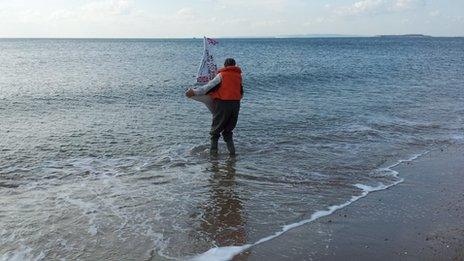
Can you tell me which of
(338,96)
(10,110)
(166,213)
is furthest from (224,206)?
(338,96)

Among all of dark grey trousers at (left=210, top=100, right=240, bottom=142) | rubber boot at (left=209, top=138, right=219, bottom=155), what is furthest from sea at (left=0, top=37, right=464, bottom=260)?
dark grey trousers at (left=210, top=100, right=240, bottom=142)

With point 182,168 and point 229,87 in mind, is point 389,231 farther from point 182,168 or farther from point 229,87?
point 229,87

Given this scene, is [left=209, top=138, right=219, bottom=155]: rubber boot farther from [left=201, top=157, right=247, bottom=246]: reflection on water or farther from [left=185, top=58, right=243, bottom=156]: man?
[left=201, top=157, right=247, bottom=246]: reflection on water

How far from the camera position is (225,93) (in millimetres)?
11211

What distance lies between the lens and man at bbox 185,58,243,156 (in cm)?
1107

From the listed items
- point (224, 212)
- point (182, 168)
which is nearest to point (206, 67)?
point (182, 168)

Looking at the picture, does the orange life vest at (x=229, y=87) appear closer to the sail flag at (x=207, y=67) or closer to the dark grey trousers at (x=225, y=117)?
the dark grey trousers at (x=225, y=117)

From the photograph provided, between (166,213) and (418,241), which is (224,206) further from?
(418,241)

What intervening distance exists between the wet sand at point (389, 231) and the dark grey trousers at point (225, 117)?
3955 mm

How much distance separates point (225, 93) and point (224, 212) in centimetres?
398

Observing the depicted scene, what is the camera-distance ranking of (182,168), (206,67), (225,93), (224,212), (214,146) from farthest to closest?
(206,67), (214,146), (225,93), (182,168), (224,212)

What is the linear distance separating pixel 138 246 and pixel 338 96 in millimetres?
20082

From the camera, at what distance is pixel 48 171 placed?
10.4m

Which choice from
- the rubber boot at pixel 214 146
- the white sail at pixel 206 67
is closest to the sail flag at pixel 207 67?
the white sail at pixel 206 67
